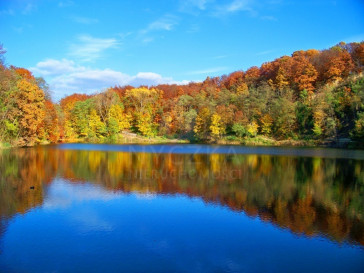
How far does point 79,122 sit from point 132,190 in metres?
48.0

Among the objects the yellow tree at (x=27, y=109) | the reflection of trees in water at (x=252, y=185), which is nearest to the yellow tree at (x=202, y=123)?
the yellow tree at (x=27, y=109)

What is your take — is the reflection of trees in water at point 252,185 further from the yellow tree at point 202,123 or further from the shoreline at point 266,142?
the yellow tree at point 202,123

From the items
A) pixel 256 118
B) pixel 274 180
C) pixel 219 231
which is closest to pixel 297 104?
pixel 256 118

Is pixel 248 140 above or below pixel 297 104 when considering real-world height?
below

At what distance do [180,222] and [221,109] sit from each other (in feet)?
149

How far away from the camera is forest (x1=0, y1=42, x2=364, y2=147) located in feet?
127

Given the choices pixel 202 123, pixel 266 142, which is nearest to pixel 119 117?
pixel 202 123

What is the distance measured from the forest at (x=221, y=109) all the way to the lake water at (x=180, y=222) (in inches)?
887

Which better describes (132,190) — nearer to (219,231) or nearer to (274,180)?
(219,231)

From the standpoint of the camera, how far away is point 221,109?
54.2 metres

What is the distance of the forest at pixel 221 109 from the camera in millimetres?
38594

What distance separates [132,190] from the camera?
1462cm

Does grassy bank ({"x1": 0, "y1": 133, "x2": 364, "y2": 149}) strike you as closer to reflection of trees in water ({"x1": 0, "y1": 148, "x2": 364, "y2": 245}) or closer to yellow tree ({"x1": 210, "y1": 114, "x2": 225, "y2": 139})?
yellow tree ({"x1": 210, "y1": 114, "x2": 225, "y2": 139})

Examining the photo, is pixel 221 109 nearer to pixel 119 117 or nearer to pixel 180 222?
pixel 119 117
